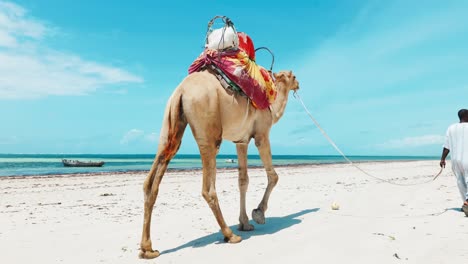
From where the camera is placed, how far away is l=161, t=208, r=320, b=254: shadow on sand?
18.4 ft

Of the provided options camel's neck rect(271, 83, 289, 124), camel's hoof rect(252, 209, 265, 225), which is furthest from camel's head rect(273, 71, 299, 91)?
camel's hoof rect(252, 209, 265, 225)

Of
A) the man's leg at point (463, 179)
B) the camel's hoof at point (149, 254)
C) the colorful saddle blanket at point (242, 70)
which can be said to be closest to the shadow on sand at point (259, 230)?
the camel's hoof at point (149, 254)

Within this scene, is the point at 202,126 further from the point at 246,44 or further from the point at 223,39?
the point at 246,44

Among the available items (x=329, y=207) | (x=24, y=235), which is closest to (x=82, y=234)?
(x=24, y=235)

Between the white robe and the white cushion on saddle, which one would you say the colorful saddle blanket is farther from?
the white robe

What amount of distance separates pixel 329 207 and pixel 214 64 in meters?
4.84

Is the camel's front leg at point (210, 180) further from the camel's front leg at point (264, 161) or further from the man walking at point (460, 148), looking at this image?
the man walking at point (460, 148)

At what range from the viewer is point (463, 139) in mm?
7746

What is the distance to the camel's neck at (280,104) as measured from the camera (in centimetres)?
712

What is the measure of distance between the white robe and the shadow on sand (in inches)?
137

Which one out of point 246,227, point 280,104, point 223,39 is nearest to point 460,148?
point 280,104

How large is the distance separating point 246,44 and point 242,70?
3.35 feet

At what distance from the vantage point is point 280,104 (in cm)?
735

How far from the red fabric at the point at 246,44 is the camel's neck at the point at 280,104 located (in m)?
1.03
